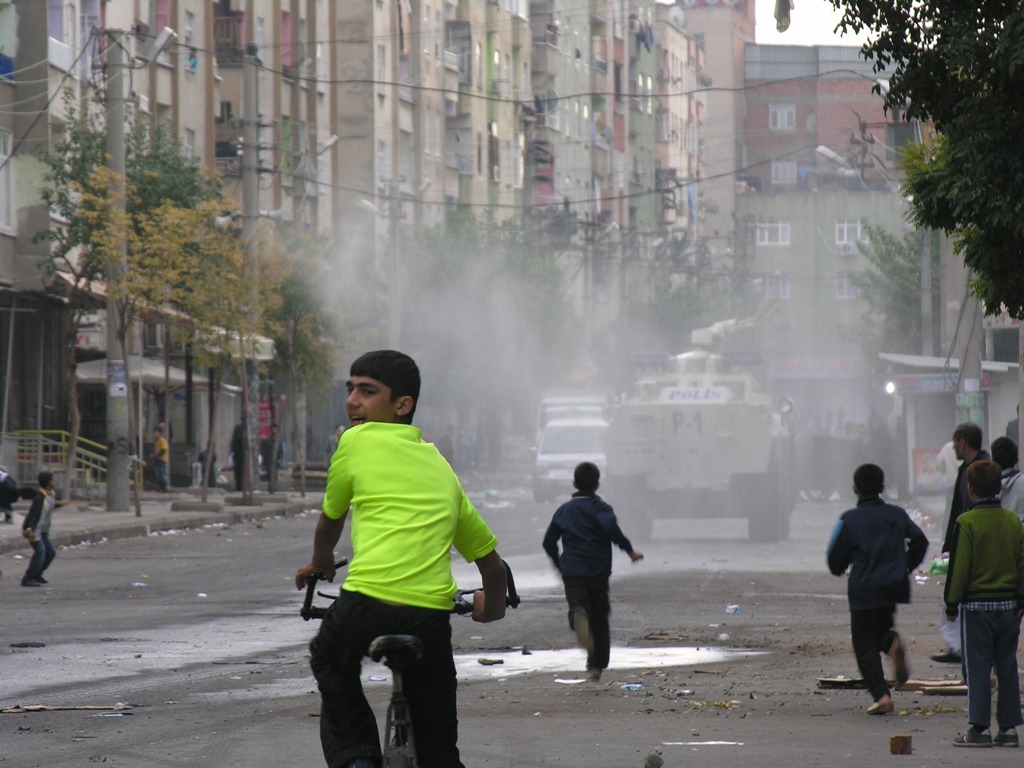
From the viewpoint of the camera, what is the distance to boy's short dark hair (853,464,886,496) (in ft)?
35.3

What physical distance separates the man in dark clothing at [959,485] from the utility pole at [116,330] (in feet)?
69.3

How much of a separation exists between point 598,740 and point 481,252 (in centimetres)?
5729

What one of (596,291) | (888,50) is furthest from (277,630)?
(596,291)

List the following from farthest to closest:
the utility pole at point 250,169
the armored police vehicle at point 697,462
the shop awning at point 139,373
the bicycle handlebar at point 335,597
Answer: the shop awning at point 139,373, the utility pole at point 250,169, the armored police vehicle at point 697,462, the bicycle handlebar at point 335,597

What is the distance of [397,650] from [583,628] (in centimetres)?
657

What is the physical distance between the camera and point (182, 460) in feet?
147

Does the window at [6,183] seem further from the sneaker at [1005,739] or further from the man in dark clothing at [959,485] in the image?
the sneaker at [1005,739]

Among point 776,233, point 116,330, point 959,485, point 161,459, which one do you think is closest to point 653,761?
point 959,485

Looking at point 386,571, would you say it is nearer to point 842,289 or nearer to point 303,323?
point 303,323

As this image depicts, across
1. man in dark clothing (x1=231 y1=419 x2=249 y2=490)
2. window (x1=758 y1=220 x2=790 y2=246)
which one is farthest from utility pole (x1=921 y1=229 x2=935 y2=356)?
window (x1=758 y1=220 x2=790 y2=246)

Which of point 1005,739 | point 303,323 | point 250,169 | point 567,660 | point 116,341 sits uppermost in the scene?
point 250,169

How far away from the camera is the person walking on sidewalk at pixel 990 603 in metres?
9.03

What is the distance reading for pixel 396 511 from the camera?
5.48 meters

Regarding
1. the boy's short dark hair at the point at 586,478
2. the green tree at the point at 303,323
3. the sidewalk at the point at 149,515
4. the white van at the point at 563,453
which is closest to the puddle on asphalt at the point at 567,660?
the boy's short dark hair at the point at 586,478
